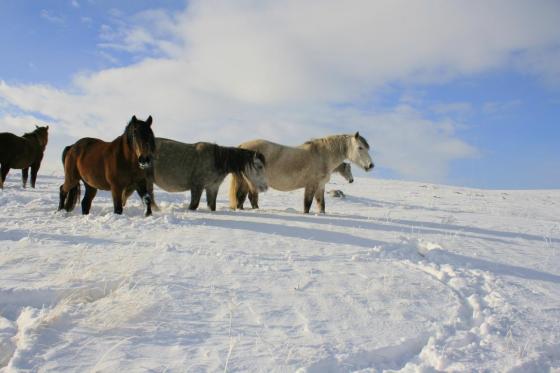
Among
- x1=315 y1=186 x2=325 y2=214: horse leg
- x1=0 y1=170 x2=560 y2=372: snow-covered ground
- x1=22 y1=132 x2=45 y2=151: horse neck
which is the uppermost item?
x1=22 y1=132 x2=45 y2=151: horse neck

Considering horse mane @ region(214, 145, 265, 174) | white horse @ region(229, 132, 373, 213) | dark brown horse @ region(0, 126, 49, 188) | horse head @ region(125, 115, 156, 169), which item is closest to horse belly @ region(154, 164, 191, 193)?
horse mane @ region(214, 145, 265, 174)

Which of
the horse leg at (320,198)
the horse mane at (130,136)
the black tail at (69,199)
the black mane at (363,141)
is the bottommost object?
the black tail at (69,199)

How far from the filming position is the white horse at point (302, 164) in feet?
33.7

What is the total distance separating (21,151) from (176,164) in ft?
20.2

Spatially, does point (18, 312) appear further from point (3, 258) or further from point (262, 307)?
point (262, 307)

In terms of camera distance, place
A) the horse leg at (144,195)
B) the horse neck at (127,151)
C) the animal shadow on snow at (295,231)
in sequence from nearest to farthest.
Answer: the animal shadow on snow at (295,231) → the horse neck at (127,151) → the horse leg at (144,195)

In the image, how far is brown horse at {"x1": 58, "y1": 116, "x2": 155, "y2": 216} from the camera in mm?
6758

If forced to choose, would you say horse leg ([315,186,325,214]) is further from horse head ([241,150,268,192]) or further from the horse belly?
the horse belly

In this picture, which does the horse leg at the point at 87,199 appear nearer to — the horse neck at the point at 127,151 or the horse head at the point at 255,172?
the horse neck at the point at 127,151

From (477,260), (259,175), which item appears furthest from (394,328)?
(259,175)

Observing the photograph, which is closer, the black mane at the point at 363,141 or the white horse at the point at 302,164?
the white horse at the point at 302,164

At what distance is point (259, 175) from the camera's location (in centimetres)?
901

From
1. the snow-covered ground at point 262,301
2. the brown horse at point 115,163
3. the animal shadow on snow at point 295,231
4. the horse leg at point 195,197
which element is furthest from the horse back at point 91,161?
the animal shadow on snow at point 295,231

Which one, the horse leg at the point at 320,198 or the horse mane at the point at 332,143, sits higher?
the horse mane at the point at 332,143
